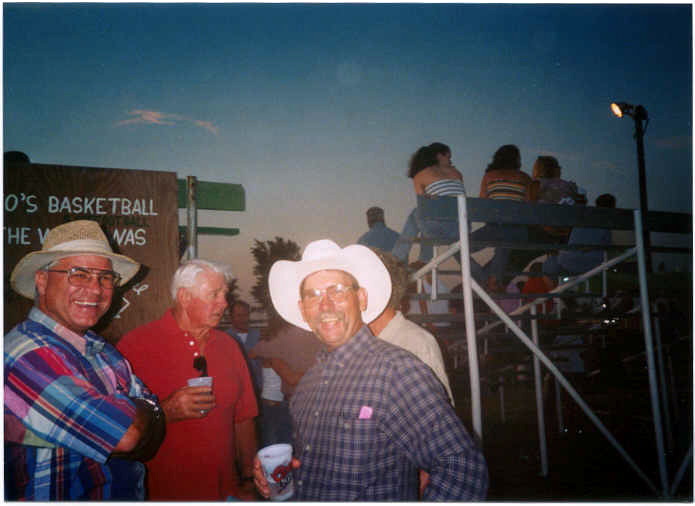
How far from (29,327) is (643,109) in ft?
14.8

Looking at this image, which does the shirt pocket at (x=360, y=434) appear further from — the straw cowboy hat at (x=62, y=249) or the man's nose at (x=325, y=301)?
the straw cowboy hat at (x=62, y=249)

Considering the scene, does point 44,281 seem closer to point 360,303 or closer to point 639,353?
point 360,303

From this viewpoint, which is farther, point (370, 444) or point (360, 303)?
point (360, 303)

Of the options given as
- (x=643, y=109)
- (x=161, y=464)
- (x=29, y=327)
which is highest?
(x=643, y=109)

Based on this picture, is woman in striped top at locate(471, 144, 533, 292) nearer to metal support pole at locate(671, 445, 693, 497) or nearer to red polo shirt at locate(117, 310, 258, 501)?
metal support pole at locate(671, 445, 693, 497)

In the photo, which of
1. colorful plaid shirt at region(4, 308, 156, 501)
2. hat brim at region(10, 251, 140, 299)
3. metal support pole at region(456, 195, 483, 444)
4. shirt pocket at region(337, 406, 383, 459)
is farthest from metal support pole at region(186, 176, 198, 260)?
metal support pole at region(456, 195, 483, 444)

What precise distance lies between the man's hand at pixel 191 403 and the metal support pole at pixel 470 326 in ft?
5.28

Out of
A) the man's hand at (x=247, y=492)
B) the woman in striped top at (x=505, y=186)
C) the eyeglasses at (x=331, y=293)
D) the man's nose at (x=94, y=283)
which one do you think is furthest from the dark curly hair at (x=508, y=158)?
the man's nose at (x=94, y=283)

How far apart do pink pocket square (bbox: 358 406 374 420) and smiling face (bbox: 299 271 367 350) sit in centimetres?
36

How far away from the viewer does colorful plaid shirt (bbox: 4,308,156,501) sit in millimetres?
1822

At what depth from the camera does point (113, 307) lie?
9.20ft

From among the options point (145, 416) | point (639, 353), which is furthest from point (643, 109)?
point (145, 416)

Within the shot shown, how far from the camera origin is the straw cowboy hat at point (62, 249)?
229 centimetres

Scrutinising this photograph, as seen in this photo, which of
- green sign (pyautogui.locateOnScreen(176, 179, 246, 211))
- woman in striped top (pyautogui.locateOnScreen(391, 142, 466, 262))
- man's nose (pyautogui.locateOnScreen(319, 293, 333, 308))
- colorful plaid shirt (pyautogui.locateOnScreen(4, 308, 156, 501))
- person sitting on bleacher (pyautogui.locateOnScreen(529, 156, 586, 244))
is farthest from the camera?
person sitting on bleacher (pyautogui.locateOnScreen(529, 156, 586, 244))
